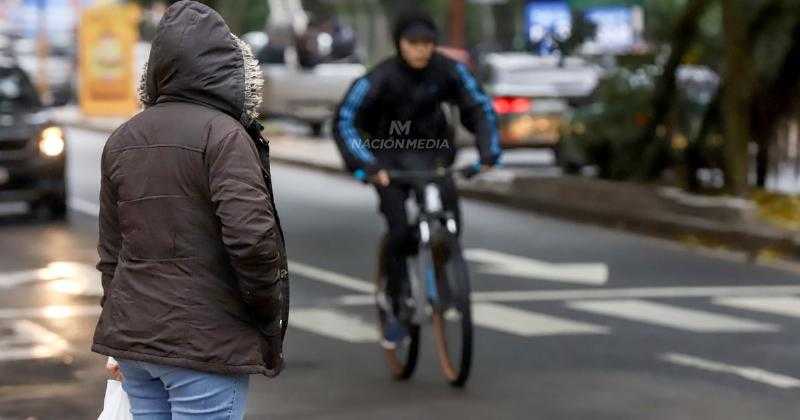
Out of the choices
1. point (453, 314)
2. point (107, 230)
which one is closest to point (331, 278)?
point (453, 314)

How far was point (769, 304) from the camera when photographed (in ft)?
37.4

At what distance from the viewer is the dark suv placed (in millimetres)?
16578

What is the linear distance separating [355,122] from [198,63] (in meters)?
4.46

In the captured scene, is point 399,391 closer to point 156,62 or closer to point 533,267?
point 156,62

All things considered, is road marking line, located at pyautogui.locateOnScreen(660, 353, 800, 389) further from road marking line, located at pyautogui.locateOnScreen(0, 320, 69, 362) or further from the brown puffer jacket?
the brown puffer jacket

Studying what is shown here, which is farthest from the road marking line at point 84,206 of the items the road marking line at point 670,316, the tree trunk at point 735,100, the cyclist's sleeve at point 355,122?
the cyclist's sleeve at point 355,122

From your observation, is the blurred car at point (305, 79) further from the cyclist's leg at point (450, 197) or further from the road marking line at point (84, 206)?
the cyclist's leg at point (450, 197)

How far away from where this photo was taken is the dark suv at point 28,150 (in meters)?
16.6

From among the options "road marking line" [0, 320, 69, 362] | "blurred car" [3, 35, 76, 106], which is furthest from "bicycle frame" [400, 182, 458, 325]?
"blurred car" [3, 35, 76, 106]

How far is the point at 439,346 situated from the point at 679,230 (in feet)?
23.1

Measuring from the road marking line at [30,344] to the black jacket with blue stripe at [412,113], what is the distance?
1.97m

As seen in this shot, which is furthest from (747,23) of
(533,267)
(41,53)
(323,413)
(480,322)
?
(41,53)

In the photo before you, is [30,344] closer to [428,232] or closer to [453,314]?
[428,232]

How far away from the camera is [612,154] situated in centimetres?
1775
